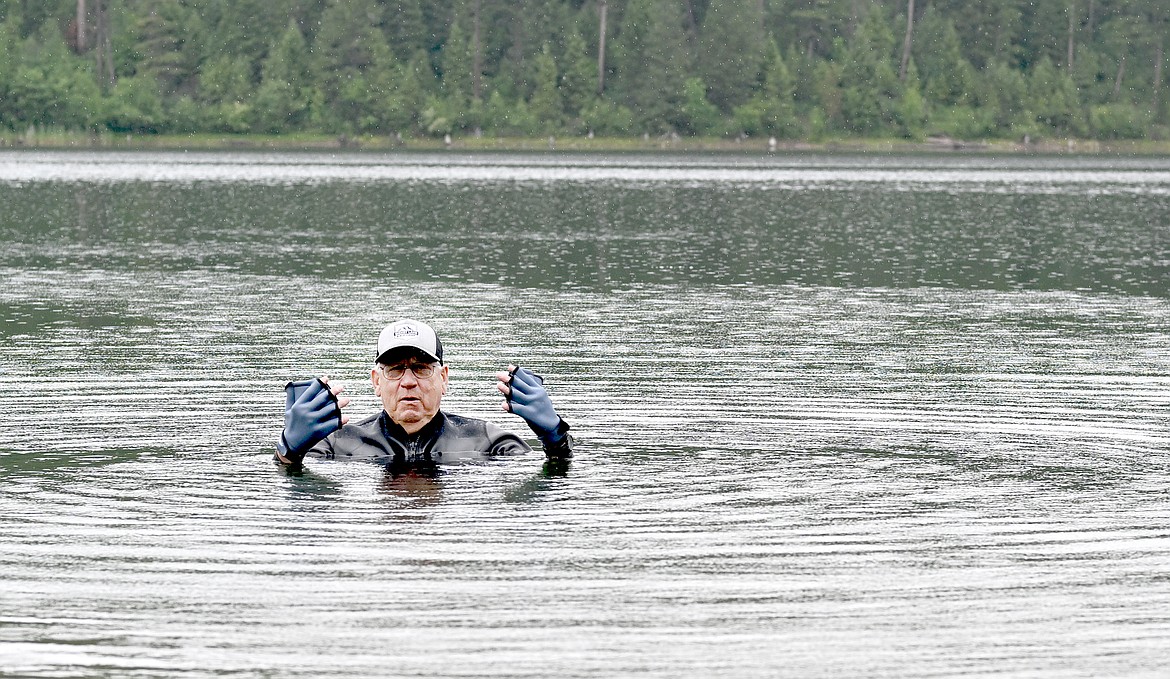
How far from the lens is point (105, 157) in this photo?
5256 inches

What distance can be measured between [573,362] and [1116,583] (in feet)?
37.6

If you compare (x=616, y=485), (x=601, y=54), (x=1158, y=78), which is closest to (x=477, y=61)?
(x=601, y=54)

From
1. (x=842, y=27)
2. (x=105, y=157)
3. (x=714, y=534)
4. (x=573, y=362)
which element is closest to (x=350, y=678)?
(x=714, y=534)

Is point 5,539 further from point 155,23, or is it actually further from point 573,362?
point 155,23

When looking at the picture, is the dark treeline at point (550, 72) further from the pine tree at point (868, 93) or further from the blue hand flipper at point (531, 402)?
the blue hand flipper at point (531, 402)

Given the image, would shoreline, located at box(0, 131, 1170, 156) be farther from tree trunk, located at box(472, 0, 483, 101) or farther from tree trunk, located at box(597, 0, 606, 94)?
tree trunk, located at box(597, 0, 606, 94)

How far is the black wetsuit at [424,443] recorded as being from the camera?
14.8m

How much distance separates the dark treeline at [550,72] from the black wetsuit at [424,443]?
15472cm

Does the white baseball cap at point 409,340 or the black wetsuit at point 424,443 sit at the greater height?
the white baseball cap at point 409,340

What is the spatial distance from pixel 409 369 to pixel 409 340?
348mm

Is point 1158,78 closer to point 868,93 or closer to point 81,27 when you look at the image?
point 868,93

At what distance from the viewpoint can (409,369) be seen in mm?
14094

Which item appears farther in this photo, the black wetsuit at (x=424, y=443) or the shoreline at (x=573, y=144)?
the shoreline at (x=573, y=144)

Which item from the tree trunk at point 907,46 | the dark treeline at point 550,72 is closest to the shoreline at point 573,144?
the dark treeline at point 550,72
